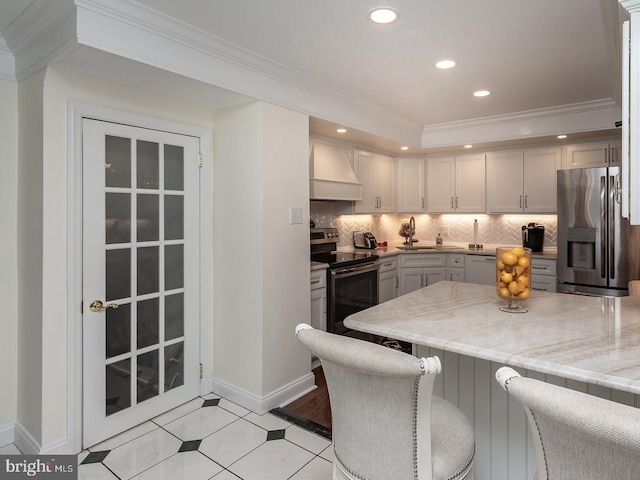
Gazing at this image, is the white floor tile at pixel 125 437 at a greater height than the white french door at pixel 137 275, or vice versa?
the white french door at pixel 137 275

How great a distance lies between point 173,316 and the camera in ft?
9.23

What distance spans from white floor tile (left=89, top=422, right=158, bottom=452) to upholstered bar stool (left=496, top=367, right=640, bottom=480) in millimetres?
2350

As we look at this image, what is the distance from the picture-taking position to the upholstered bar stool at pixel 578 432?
76 cm

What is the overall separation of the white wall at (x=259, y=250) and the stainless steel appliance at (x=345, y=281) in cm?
50

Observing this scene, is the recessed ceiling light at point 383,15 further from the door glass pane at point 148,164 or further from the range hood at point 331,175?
the range hood at point 331,175

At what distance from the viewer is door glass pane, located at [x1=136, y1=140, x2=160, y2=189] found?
2.57 metres

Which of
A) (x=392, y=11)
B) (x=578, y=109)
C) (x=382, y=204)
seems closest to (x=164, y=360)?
(x=392, y=11)

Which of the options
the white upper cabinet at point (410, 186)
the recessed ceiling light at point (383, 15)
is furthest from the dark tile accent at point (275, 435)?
the white upper cabinet at point (410, 186)

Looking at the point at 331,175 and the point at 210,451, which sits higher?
the point at 331,175

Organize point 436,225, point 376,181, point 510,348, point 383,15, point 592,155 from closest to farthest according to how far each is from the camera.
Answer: point 510,348 → point 383,15 → point 592,155 → point 376,181 → point 436,225

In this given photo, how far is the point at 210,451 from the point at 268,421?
46 centimetres

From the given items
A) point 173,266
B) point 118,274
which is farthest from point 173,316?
point 118,274

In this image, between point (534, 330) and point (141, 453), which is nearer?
point (534, 330)

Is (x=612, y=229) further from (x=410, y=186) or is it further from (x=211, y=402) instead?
(x=211, y=402)
